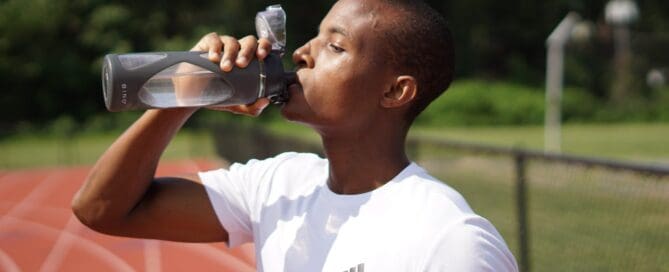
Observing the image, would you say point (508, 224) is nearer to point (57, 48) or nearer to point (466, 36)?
point (57, 48)

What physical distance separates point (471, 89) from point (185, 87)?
101 ft

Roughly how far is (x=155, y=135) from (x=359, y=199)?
46cm

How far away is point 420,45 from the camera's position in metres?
1.61

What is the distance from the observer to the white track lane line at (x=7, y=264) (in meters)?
5.24

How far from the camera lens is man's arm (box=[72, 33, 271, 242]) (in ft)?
5.79

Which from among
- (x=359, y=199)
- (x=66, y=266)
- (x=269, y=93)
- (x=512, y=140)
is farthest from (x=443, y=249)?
(x=512, y=140)

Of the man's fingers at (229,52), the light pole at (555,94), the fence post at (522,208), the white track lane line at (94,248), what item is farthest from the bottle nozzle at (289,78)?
the light pole at (555,94)

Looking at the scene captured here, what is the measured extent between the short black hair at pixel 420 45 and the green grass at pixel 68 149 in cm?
1621

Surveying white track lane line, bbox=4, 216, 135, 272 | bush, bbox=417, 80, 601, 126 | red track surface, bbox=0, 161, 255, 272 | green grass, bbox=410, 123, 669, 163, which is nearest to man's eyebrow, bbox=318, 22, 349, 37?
red track surface, bbox=0, 161, 255, 272

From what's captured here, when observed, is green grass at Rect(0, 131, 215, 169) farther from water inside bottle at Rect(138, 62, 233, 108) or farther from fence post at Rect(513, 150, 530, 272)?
water inside bottle at Rect(138, 62, 233, 108)

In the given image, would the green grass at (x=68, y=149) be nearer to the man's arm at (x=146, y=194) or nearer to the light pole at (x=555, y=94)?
the light pole at (x=555, y=94)

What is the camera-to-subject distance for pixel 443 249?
4.60 ft

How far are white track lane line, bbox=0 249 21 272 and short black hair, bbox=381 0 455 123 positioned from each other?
4.24 meters

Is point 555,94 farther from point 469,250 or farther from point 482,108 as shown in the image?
point 469,250
